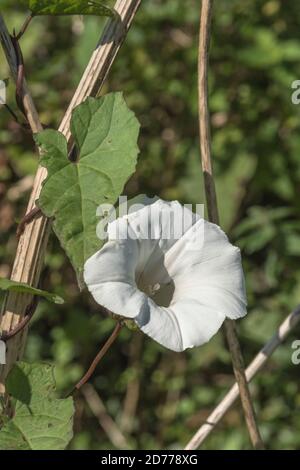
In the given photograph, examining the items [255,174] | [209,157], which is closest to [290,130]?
[255,174]

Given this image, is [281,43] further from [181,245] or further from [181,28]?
[181,245]

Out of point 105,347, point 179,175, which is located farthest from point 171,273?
point 179,175

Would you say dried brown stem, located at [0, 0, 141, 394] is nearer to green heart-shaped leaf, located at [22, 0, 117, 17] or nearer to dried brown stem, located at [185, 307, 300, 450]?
green heart-shaped leaf, located at [22, 0, 117, 17]

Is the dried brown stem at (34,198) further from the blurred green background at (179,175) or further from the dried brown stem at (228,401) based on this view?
the blurred green background at (179,175)

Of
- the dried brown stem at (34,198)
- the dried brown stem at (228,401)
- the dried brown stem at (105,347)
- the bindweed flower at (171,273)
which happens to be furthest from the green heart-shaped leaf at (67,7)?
the dried brown stem at (228,401)

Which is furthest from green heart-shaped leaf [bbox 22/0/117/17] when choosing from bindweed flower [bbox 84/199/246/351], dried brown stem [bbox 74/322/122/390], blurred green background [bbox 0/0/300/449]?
blurred green background [bbox 0/0/300/449]
